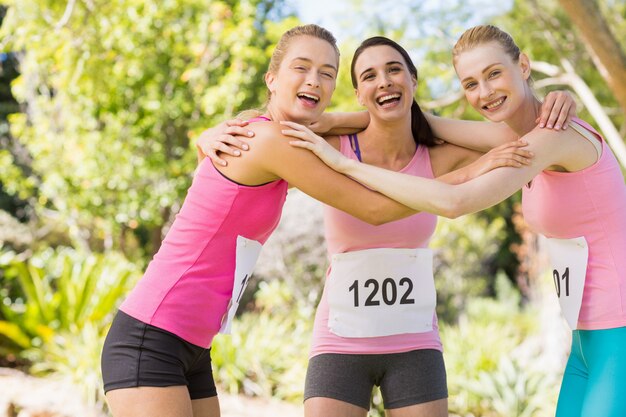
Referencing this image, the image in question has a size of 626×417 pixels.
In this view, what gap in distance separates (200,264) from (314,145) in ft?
1.69

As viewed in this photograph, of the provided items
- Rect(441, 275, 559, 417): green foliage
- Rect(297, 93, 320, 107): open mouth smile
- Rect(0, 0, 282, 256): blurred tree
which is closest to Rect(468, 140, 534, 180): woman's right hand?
Rect(297, 93, 320, 107): open mouth smile

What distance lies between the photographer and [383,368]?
263 cm

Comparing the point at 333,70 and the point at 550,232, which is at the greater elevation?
the point at 333,70

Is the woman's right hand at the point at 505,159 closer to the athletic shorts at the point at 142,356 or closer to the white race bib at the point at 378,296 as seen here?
the white race bib at the point at 378,296

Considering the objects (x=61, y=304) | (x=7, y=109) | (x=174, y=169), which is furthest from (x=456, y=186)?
(x=7, y=109)

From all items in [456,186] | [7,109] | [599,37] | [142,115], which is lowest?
[456,186]

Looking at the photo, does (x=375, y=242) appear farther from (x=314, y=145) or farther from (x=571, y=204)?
(x=571, y=204)

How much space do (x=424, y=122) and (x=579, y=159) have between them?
24.7 inches

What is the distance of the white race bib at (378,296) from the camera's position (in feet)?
8.59

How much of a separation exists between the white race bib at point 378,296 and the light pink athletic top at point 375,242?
0.03m

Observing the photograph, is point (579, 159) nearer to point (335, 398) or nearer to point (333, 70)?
point (333, 70)

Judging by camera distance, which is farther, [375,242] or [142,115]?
[142,115]

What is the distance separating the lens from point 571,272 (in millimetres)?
2459

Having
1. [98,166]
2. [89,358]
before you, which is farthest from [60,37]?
[98,166]
